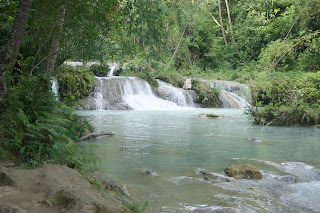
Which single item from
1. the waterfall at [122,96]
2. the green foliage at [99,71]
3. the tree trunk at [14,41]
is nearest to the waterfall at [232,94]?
the waterfall at [122,96]

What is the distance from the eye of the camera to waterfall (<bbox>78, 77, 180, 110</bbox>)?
2098 centimetres

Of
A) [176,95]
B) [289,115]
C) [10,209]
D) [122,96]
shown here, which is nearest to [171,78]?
[176,95]

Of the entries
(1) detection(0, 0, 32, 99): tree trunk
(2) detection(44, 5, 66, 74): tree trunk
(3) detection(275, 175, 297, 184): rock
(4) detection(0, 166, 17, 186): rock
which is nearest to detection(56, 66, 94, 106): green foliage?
(2) detection(44, 5, 66, 74): tree trunk

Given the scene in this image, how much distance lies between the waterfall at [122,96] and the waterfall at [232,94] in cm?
439

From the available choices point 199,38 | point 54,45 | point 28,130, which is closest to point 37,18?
point 54,45

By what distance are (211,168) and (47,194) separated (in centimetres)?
375

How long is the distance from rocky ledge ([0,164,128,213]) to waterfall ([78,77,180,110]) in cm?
1748

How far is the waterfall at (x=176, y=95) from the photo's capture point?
936 inches

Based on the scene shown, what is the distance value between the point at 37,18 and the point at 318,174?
608 centimetres

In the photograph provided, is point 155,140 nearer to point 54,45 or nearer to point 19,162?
point 54,45

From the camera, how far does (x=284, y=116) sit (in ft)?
43.4

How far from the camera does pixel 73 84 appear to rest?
18844 mm

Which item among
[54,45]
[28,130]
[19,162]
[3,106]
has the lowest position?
[19,162]

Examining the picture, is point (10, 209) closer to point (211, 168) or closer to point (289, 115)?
point (211, 168)
